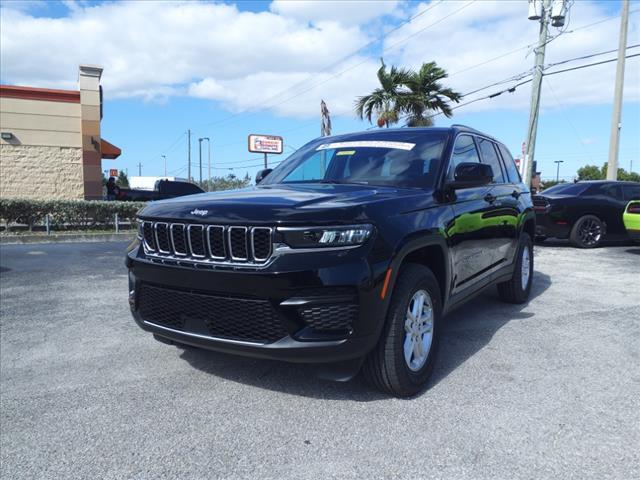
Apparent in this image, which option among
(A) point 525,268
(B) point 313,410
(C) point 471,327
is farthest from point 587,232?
(B) point 313,410

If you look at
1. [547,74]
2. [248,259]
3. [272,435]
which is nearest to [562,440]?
[272,435]

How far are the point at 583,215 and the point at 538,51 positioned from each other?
5891mm

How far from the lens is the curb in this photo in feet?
45.0

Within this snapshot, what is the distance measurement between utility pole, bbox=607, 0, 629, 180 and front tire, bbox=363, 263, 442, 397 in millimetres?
18195

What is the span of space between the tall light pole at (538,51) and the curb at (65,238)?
11437 mm

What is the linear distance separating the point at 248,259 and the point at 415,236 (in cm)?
108

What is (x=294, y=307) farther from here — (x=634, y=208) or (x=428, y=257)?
(x=634, y=208)

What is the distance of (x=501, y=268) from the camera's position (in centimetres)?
534

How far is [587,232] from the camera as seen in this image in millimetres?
11391

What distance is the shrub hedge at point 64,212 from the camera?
15031 millimetres

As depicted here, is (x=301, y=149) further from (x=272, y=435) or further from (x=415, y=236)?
(x=272, y=435)

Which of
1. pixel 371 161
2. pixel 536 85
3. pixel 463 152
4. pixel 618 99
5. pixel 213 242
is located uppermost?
pixel 618 99

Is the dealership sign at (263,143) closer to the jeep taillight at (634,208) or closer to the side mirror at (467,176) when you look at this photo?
the jeep taillight at (634,208)

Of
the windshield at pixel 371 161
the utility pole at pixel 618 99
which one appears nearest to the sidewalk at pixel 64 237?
the windshield at pixel 371 161
